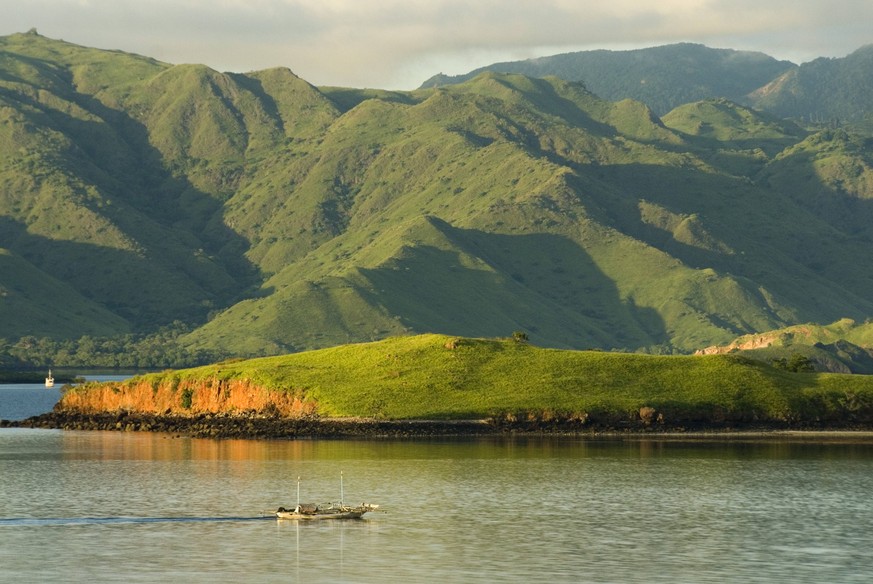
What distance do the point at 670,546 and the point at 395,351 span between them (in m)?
105

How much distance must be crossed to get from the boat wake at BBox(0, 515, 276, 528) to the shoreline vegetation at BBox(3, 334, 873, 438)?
67.1 meters

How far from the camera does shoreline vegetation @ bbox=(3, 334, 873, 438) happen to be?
516 ft

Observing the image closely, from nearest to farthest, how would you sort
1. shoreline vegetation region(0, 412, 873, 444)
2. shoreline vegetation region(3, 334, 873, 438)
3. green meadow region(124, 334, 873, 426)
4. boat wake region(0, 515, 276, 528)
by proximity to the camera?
boat wake region(0, 515, 276, 528), shoreline vegetation region(0, 412, 873, 444), shoreline vegetation region(3, 334, 873, 438), green meadow region(124, 334, 873, 426)

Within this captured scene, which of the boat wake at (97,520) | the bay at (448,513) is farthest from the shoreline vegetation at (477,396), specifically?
the boat wake at (97,520)

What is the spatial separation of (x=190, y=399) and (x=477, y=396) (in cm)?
3369

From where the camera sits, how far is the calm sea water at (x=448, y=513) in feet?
222

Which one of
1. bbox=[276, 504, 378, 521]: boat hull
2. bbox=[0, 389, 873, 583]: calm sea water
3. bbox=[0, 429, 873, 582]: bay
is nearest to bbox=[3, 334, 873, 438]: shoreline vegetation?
bbox=[0, 389, 873, 583]: calm sea water

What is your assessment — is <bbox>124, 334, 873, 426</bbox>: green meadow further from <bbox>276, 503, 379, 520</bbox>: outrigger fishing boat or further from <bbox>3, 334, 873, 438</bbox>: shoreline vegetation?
<bbox>276, 503, 379, 520</bbox>: outrigger fishing boat

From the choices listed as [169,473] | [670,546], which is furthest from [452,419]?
[670,546]

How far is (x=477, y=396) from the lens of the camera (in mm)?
163625

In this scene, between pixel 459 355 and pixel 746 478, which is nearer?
pixel 746 478

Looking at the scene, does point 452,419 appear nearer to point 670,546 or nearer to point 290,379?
point 290,379

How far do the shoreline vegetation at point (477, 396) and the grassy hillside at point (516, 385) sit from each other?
0.57 feet

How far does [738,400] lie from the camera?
162 meters
